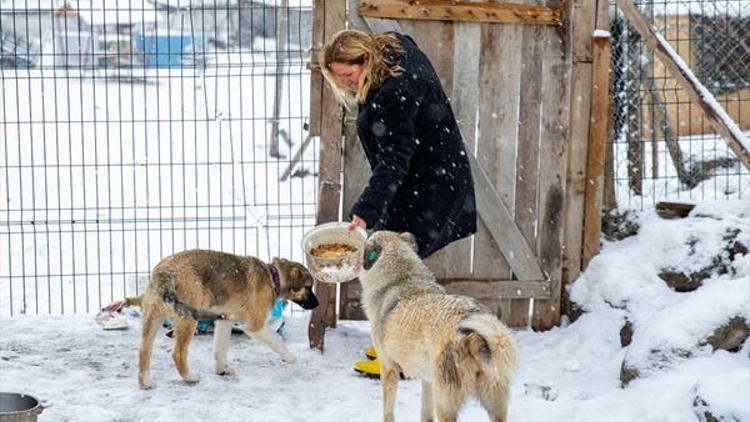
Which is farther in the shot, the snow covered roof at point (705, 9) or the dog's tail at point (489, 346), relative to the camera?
the snow covered roof at point (705, 9)

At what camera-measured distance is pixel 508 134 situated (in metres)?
7.61

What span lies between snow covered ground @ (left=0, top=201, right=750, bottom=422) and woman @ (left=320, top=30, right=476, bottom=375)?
1.13 meters

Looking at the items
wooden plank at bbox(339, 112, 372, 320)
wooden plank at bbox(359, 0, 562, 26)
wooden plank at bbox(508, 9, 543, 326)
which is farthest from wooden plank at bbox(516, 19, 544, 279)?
wooden plank at bbox(339, 112, 372, 320)

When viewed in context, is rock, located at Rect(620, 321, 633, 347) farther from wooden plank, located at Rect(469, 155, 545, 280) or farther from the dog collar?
the dog collar

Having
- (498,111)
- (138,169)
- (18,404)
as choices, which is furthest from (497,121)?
(138,169)

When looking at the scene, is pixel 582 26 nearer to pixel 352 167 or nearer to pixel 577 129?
pixel 577 129

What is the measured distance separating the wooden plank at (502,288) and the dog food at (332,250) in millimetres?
1906

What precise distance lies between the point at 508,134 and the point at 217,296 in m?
2.44

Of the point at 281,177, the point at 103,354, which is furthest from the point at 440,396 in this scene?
the point at 281,177

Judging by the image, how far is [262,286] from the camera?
22.8 feet

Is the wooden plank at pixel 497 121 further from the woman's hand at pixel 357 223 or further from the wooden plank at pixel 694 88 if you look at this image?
the woman's hand at pixel 357 223

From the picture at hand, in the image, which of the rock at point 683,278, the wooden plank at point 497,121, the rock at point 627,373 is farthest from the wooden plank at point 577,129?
the rock at point 627,373

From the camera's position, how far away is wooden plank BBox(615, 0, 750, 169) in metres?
6.72

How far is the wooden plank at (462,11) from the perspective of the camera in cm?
728
